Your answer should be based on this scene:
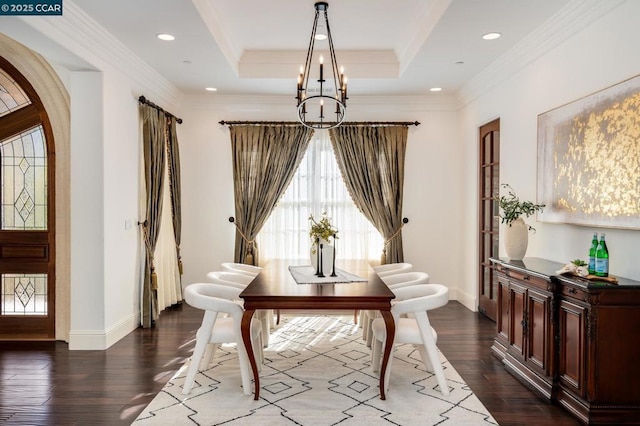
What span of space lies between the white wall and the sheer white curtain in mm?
1543

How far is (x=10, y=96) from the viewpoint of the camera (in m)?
4.72

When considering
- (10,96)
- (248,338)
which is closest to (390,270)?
(248,338)

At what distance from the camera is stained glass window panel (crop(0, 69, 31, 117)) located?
470 cm

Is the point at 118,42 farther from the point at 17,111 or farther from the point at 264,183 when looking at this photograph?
the point at 264,183

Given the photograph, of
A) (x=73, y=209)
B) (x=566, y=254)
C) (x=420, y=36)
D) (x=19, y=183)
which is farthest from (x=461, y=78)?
(x=19, y=183)

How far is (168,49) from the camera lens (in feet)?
16.0

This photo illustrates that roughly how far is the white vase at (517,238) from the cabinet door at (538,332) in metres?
0.53

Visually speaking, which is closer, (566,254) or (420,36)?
(566,254)

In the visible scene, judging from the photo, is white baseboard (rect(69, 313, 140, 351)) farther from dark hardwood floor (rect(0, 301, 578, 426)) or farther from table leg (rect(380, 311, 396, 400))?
table leg (rect(380, 311, 396, 400))

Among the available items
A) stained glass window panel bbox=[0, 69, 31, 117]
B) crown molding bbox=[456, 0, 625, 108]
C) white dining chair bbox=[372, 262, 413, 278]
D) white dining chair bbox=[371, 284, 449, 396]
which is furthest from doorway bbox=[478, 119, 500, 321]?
stained glass window panel bbox=[0, 69, 31, 117]

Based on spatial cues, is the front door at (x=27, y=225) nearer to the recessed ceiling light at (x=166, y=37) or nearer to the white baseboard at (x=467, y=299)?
the recessed ceiling light at (x=166, y=37)

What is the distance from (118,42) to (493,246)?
454cm

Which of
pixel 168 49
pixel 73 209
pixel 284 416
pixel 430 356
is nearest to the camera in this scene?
pixel 284 416

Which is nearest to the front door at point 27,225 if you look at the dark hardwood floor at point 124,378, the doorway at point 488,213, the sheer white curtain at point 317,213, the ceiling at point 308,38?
the dark hardwood floor at point 124,378
